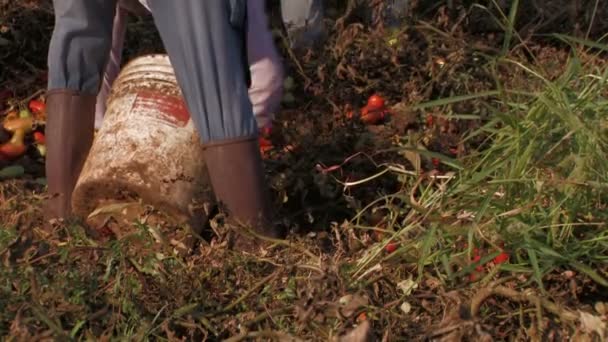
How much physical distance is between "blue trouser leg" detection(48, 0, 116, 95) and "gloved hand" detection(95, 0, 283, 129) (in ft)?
1.54

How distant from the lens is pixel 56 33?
3.21 metres

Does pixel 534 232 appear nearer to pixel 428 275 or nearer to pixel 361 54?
pixel 428 275

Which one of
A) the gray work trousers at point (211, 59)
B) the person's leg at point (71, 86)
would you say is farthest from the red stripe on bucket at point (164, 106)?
the gray work trousers at point (211, 59)

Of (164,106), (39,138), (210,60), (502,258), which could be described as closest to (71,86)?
(164,106)

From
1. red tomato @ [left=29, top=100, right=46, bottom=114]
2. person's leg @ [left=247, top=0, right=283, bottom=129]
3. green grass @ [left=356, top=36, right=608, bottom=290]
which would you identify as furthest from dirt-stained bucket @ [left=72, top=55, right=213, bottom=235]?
red tomato @ [left=29, top=100, right=46, bottom=114]

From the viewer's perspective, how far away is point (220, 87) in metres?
2.99

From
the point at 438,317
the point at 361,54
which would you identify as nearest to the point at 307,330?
the point at 438,317

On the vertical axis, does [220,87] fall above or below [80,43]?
below

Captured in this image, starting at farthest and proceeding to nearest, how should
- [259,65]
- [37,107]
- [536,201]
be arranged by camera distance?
1. [37,107]
2. [259,65]
3. [536,201]

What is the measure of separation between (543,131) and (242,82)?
0.79 m

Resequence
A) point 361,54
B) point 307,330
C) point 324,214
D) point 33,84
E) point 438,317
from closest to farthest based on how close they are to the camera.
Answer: point 307,330
point 438,317
point 324,214
point 361,54
point 33,84

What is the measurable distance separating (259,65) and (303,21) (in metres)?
0.65

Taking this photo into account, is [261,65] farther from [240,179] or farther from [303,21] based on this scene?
[240,179]

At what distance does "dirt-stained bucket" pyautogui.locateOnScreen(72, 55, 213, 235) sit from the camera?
10.3ft
